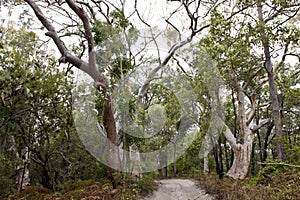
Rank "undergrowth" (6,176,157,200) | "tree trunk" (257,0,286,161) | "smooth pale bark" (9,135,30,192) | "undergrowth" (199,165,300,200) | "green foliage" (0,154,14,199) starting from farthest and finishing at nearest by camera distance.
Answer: "smooth pale bark" (9,135,30,192), "green foliage" (0,154,14,199), "tree trunk" (257,0,286,161), "undergrowth" (6,176,157,200), "undergrowth" (199,165,300,200)

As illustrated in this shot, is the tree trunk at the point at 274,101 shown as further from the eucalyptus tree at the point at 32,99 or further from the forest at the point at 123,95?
the eucalyptus tree at the point at 32,99

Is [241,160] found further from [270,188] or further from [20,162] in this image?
[20,162]

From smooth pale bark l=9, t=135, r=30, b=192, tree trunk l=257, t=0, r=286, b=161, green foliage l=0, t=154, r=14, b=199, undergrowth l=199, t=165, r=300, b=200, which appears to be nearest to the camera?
undergrowth l=199, t=165, r=300, b=200

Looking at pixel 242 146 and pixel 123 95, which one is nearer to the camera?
pixel 123 95

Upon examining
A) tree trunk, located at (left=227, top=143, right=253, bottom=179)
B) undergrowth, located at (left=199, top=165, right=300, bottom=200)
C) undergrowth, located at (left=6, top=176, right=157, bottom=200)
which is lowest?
undergrowth, located at (left=6, top=176, right=157, bottom=200)

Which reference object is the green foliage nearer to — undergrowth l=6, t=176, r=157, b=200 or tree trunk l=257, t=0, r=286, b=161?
undergrowth l=6, t=176, r=157, b=200

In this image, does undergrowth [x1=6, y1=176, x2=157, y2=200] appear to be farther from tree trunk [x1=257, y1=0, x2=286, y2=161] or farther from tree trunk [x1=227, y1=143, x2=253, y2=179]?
tree trunk [x1=257, y1=0, x2=286, y2=161]

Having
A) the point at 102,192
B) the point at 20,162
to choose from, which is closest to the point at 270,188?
the point at 102,192

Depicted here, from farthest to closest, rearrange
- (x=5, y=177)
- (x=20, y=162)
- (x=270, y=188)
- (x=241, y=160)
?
(x=20, y=162)
(x=241, y=160)
(x=5, y=177)
(x=270, y=188)

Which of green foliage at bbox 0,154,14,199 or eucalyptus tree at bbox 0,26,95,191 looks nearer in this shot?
eucalyptus tree at bbox 0,26,95,191

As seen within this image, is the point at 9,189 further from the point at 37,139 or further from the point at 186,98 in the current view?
the point at 186,98

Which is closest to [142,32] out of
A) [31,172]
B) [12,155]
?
[12,155]

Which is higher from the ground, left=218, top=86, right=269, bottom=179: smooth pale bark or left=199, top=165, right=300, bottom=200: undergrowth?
left=218, top=86, right=269, bottom=179: smooth pale bark

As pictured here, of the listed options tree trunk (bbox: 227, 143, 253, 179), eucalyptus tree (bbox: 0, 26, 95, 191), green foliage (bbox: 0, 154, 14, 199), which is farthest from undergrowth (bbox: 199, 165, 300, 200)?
green foliage (bbox: 0, 154, 14, 199)
